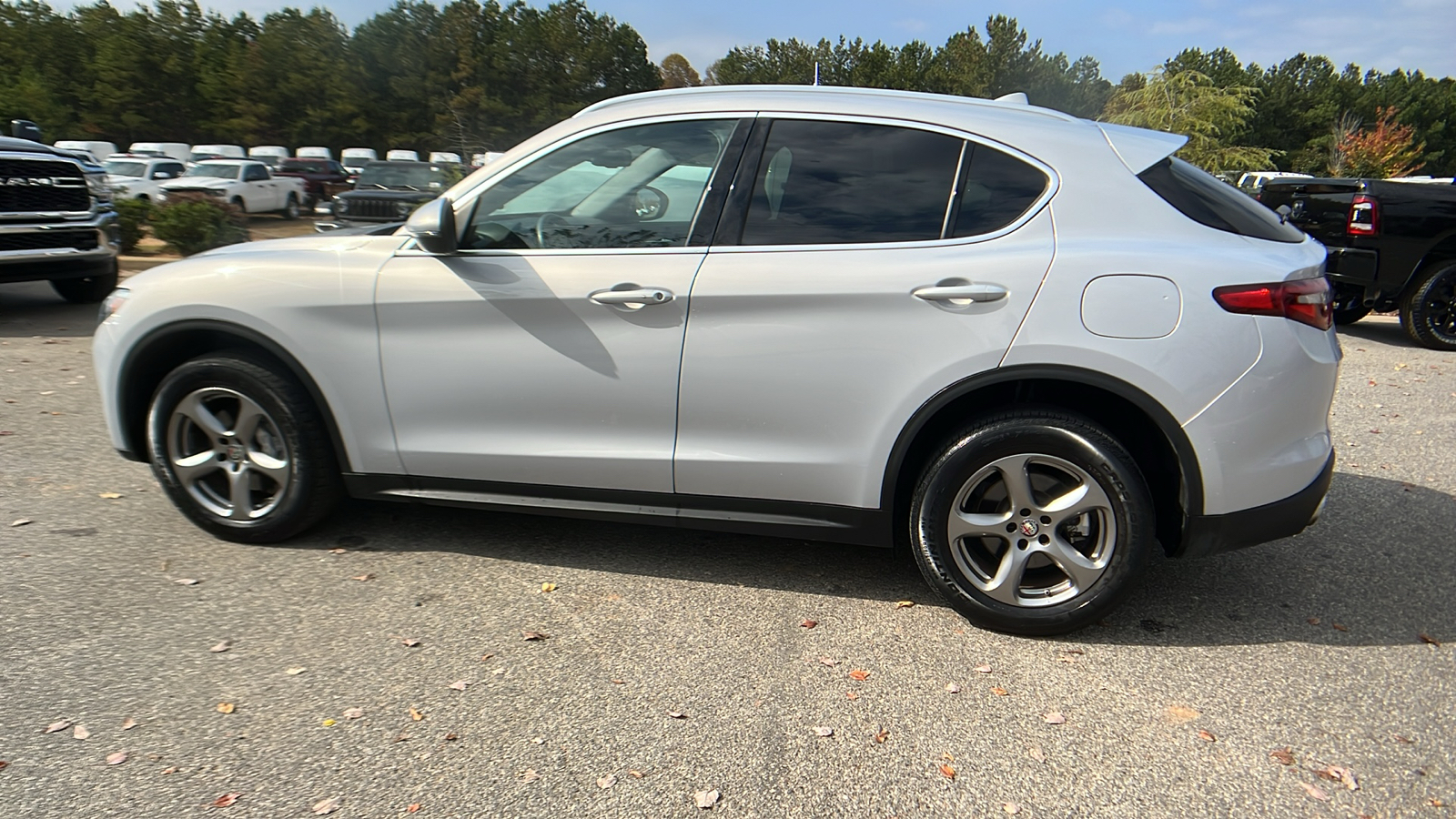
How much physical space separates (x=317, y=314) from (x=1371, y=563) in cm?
440

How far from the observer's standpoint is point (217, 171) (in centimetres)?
2628

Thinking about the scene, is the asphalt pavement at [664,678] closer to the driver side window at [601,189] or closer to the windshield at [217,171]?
the driver side window at [601,189]

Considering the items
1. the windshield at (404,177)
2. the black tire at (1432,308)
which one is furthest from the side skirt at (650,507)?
the windshield at (404,177)

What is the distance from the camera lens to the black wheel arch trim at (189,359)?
3.66 m

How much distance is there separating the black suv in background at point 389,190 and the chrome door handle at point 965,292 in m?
16.6

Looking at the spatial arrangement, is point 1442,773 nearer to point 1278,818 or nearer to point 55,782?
point 1278,818

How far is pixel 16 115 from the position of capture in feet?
199

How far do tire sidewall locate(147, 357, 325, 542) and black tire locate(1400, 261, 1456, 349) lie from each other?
31.5 ft

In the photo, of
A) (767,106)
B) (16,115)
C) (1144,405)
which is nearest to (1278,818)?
(1144,405)

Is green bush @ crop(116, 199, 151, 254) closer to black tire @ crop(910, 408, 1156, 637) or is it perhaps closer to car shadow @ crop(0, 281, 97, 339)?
car shadow @ crop(0, 281, 97, 339)

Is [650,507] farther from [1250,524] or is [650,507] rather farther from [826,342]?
[1250,524]

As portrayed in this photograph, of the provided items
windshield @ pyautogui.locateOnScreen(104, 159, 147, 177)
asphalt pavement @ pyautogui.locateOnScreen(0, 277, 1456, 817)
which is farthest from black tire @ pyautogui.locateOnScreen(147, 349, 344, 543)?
windshield @ pyautogui.locateOnScreen(104, 159, 147, 177)

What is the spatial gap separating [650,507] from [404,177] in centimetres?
2020

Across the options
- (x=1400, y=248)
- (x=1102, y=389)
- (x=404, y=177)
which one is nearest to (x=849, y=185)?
(x=1102, y=389)
